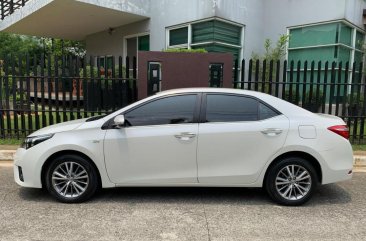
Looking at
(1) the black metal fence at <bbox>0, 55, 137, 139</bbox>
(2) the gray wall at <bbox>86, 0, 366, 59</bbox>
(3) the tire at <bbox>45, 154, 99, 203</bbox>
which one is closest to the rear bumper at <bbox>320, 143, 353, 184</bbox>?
(3) the tire at <bbox>45, 154, 99, 203</bbox>

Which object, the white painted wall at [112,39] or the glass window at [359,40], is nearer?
the glass window at [359,40]

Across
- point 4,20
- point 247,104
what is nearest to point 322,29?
point 247,104

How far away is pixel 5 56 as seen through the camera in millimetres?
7820

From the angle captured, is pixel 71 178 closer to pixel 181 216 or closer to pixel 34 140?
pixel 34 140

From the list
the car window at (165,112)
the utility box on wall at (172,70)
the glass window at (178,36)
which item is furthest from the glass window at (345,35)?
the car window at (165,112)

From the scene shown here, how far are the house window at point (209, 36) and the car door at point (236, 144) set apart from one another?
682 cm

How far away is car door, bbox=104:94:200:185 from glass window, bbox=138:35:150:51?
9278 millimetres

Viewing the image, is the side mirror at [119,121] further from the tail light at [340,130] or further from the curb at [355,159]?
the curb at [355,159]

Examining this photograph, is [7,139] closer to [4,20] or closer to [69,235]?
[69,235]

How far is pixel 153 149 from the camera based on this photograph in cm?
455

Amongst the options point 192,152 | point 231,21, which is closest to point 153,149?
point 192,152

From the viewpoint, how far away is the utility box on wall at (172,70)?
7477 millimetres

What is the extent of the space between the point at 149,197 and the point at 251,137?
1.68m

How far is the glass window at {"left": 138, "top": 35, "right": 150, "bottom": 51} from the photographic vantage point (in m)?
13.5
